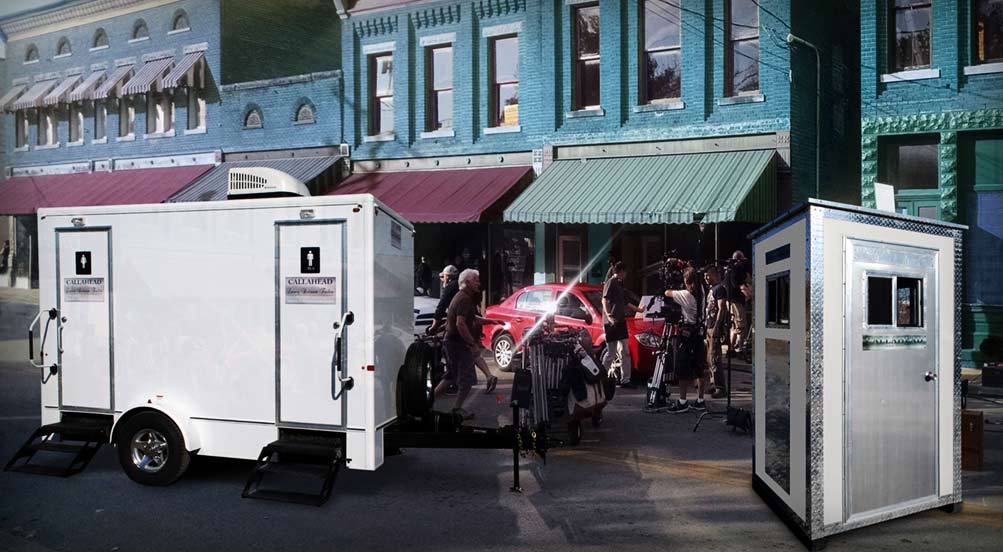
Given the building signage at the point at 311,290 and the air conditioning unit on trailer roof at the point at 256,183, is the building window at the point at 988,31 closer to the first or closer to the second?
the air conditioning unit on trailer roof at the point at 256,183

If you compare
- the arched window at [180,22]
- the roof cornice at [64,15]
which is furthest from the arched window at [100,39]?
the arched window at [180,22]

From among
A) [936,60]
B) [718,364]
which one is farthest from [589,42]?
[718,364]

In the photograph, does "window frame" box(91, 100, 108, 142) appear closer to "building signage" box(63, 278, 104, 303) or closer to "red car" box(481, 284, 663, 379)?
"building signage" box(63, 278, 104, 303)

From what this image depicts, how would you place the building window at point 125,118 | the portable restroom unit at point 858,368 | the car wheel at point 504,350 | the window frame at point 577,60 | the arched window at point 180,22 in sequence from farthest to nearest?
the window frame at point 577,60
the car wheel at point 504,350
the arched window at point 180,22
the building window at point 125,118
the portable restroom unit at point 858,368

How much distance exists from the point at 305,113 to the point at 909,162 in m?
14.0

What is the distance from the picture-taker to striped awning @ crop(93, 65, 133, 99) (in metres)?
11.0

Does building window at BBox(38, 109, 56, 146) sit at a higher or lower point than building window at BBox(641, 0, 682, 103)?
lower

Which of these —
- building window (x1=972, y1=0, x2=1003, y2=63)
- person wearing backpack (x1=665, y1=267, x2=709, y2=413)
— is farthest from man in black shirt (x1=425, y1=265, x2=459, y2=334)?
building window (x1=972, y1=0, x2=1003, y2=63)

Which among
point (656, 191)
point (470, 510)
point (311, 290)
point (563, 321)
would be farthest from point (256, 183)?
point (656, 191)

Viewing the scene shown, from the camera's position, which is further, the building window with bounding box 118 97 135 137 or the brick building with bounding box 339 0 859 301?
the brick building with bounding box 339 0 859 301

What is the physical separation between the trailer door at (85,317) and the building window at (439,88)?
1359cm

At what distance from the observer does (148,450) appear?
23.5 feet

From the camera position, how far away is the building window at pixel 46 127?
10.2 meters

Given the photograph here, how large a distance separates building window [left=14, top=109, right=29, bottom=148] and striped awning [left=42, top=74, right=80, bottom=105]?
0.39m
